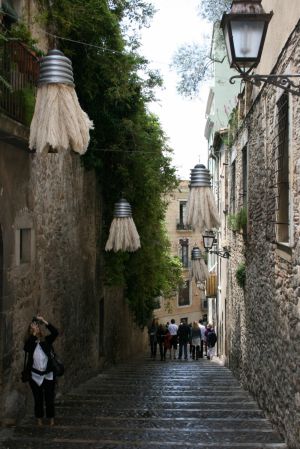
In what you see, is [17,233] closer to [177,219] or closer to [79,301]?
[79,301]

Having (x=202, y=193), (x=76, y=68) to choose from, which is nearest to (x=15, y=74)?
(x=202, y=193)

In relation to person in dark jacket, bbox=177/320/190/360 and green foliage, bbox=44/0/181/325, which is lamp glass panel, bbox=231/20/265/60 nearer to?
green foliage, bbox=44/0/181/325

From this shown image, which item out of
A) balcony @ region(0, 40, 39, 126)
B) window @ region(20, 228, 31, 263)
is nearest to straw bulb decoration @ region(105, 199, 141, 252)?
window @ region(20, 228, 31, 263)

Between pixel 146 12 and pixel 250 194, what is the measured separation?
434 cm

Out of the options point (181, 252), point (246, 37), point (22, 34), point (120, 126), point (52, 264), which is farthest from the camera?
point (181, 252)

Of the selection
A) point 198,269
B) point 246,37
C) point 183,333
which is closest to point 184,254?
point 183,333

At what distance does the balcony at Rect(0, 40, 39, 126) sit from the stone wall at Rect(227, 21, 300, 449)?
319 cm

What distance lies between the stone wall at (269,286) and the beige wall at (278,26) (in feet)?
0.85

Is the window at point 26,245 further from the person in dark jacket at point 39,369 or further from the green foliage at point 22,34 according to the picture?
the green foliage at point 22,34

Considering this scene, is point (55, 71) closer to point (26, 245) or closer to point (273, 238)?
point (26, 245)

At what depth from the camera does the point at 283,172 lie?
798 cm

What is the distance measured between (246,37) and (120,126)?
828cm

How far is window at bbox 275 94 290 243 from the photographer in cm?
777

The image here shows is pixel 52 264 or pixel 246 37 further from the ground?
pixel 246 37
